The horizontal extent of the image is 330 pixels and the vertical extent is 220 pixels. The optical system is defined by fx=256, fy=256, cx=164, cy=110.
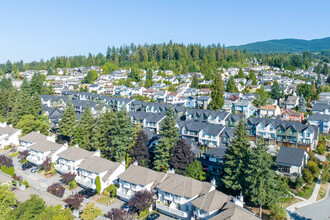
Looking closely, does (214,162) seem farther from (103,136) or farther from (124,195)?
(103,136)

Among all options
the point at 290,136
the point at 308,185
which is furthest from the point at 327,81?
the point at 308,185

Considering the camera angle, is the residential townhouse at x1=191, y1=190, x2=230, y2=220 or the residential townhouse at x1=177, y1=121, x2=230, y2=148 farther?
the residential townhouse at x1=177, y1=121, x2=230, y2=148

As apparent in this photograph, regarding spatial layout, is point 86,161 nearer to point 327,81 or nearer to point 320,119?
point 320,119

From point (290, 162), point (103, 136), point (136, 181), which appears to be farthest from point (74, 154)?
point (290, 162)

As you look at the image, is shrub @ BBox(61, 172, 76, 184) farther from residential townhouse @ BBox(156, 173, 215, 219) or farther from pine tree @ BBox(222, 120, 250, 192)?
pine tree @ BBox(222, 120, 250, 192)

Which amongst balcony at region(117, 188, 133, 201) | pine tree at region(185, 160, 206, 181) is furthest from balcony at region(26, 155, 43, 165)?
pine tree at region(185, 160, 206, 181)

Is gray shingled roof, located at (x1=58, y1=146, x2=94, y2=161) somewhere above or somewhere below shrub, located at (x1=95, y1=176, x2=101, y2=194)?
above
